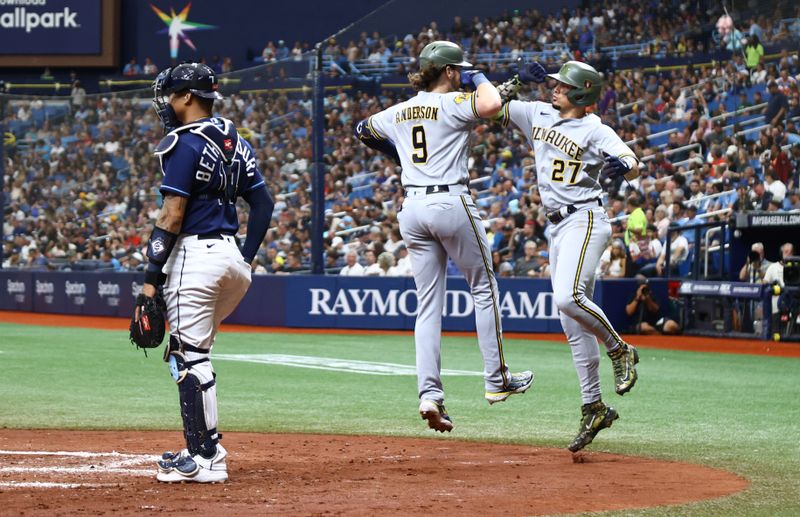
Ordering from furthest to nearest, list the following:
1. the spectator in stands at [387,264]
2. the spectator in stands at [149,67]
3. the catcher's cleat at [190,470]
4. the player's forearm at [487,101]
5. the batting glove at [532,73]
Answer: the spectator in stands at [149,67]
the spectator in stands at [387,264]
the batting glove at [532,73]
the player's forearm at [487,101]
the catcher's cleat at [190,470]

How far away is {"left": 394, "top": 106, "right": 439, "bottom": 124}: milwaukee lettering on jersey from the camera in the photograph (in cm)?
672

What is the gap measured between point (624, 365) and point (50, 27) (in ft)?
108

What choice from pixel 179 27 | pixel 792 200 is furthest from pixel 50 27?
pixel 792 200

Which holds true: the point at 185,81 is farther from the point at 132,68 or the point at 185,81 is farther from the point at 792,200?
the point at 132,68

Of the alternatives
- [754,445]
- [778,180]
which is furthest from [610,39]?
[754,445]

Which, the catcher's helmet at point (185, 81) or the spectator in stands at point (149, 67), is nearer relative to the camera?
the catcher's helmet at point (185, 81)

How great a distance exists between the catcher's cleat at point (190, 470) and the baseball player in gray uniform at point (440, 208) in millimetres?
1328

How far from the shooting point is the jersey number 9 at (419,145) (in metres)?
6.75

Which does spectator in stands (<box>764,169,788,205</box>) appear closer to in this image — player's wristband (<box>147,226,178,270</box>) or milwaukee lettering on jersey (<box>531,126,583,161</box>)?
Result: milwaukee lettering on jersey (<box>531,126,583,161</box>)

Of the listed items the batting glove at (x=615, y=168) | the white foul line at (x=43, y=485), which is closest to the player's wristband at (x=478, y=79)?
the batting glove at (x=615, y=168)

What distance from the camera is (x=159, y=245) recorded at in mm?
5637

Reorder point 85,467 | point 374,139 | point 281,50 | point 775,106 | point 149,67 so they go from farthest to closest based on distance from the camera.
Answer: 1. point 149,67
2. point 281,50
3. point 775,106
4. point 374,139
5. point 85,467

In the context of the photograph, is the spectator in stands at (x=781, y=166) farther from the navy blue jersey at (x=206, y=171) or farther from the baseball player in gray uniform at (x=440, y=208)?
the navy blue jersey at (x=206, y=171)

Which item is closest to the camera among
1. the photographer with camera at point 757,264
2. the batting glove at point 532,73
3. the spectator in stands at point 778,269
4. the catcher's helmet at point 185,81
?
the catcher's helmet at point 185,81
